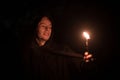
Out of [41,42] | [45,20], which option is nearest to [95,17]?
[45,20]

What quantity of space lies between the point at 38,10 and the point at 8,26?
28.5 inches

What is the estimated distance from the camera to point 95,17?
6.75 meters

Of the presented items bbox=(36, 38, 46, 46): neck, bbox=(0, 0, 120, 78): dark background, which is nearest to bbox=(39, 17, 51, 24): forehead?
bbox=(36, 38, 46, 46): neck

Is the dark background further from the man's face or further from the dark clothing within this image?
the dark clothing

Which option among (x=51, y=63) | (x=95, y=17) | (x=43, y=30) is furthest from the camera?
(x=95, y=17)

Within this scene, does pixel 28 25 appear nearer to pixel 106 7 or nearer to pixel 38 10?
pixel 38 10

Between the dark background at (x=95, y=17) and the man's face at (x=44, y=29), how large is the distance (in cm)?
65

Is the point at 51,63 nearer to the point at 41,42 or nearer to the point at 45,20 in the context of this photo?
the point at 41,42

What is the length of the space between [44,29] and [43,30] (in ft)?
0.10

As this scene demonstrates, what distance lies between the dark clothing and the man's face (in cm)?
17

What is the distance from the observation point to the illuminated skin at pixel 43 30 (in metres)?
5.42

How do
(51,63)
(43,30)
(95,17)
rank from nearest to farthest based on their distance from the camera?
Answer: (43,30) → (51,63) → (95,17)

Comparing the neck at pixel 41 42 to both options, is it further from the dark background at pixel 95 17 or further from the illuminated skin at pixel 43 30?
the dark background at pixel 95 17

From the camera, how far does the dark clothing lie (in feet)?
17.5
